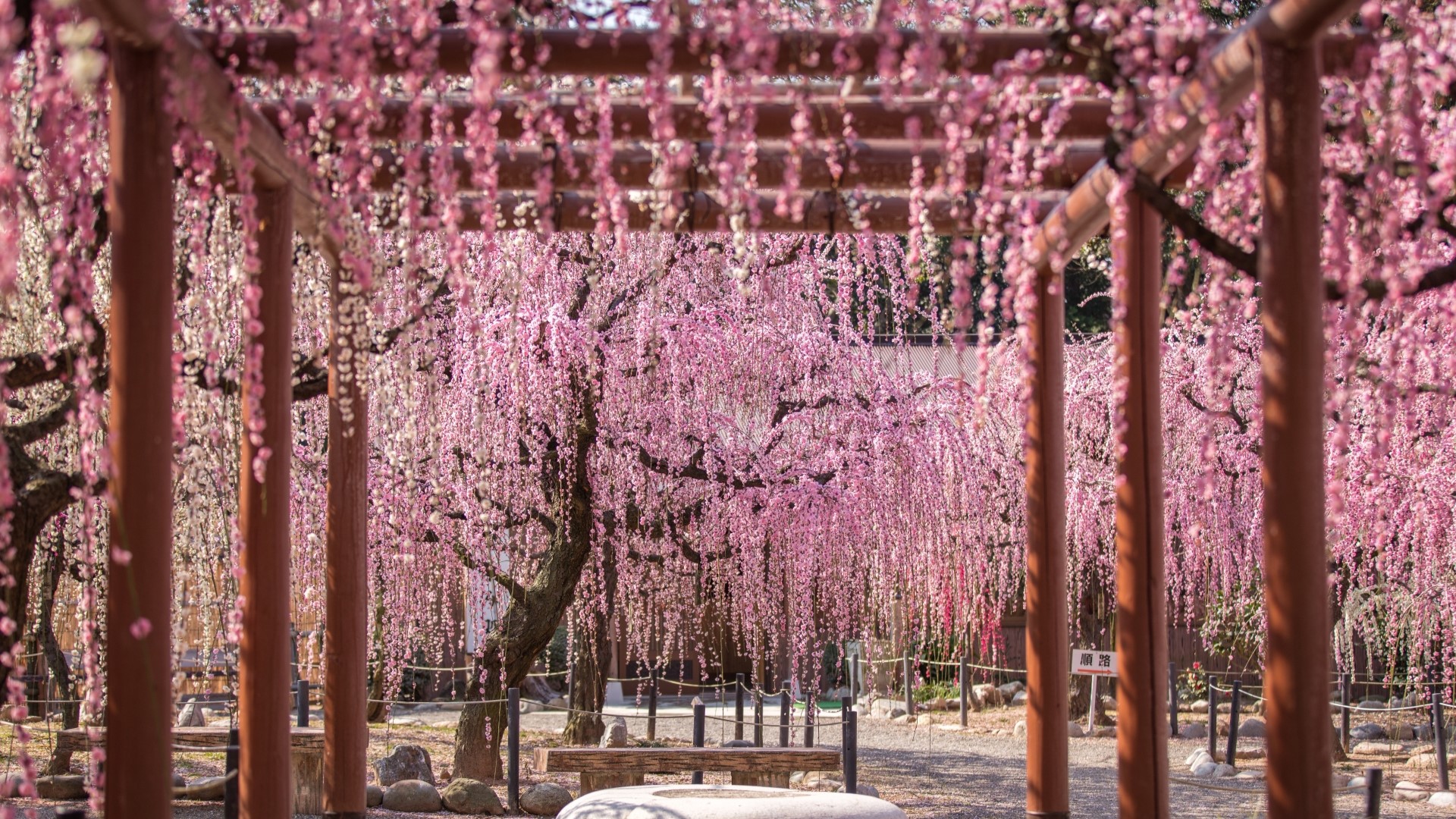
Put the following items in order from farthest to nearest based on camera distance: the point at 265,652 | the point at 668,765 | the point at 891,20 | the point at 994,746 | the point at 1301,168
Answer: the point at 994,746
the point at 668,765
the point at 265,652
the point at 891,20
the point at 1301,168

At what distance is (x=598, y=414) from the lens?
10.1 m

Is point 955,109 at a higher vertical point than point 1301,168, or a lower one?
higher

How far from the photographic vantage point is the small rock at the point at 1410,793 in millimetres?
11016

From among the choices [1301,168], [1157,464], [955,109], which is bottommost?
[1157,464]

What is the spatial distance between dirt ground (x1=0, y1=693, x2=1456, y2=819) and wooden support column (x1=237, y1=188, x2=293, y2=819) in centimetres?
421

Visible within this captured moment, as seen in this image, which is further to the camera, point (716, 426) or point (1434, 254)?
point (716, 426)

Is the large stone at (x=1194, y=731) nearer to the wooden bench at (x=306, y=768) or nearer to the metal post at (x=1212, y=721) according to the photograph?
the metal post at (x=1212, y=721)

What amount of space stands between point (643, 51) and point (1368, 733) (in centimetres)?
1346

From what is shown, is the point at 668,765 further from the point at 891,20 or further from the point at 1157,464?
the point at 891,20

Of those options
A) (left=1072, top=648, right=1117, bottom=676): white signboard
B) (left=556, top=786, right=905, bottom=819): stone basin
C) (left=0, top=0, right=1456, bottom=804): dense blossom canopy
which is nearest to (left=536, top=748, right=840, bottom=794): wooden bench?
A: (left=0, top=0, right=1456, bottom=804): dense blossom canopy

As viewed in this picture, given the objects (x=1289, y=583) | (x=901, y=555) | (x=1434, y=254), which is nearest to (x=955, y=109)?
(x=1289, y=583)

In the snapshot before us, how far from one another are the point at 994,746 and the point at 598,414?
22.8 feet

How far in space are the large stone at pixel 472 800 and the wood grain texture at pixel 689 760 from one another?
439 mm

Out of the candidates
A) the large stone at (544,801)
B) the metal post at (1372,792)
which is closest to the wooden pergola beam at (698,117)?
the metal post at (1372,792)
